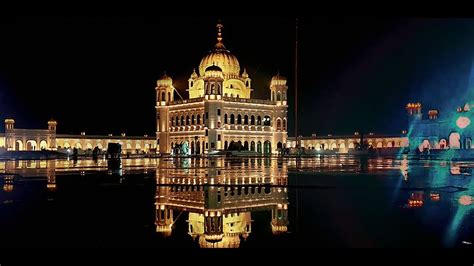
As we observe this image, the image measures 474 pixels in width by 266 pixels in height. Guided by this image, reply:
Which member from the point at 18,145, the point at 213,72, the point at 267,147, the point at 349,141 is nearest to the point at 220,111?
the point at 213,72

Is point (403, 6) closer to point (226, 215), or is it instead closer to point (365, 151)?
point (226, 215)

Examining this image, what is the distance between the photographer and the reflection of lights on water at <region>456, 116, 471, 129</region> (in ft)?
220

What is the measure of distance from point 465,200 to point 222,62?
5914 cm

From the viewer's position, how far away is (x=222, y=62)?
66.4 metres

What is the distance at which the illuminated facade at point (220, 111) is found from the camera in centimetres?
6147

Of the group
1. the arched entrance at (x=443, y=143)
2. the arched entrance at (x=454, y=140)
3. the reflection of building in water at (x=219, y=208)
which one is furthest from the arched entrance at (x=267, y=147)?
the reflection of building in water at (x=219, y=208)

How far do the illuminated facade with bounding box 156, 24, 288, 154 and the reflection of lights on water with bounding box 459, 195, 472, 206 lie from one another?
51758mm

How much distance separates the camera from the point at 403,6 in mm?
5953

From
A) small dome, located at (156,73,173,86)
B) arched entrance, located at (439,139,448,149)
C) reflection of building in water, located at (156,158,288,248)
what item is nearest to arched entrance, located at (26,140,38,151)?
small dome, located at (156,73,173,86)

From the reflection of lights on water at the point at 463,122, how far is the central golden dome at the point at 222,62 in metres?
29.2

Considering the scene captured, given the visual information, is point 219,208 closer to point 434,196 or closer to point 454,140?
point 434,196

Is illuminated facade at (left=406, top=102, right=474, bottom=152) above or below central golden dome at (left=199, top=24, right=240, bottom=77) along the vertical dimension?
below

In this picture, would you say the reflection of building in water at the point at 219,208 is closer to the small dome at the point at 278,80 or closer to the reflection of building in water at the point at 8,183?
the reflection of building in water at the point at 8,183

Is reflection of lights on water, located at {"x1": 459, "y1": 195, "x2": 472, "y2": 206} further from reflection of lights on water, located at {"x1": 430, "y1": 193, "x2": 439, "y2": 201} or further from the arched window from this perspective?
the arched window
